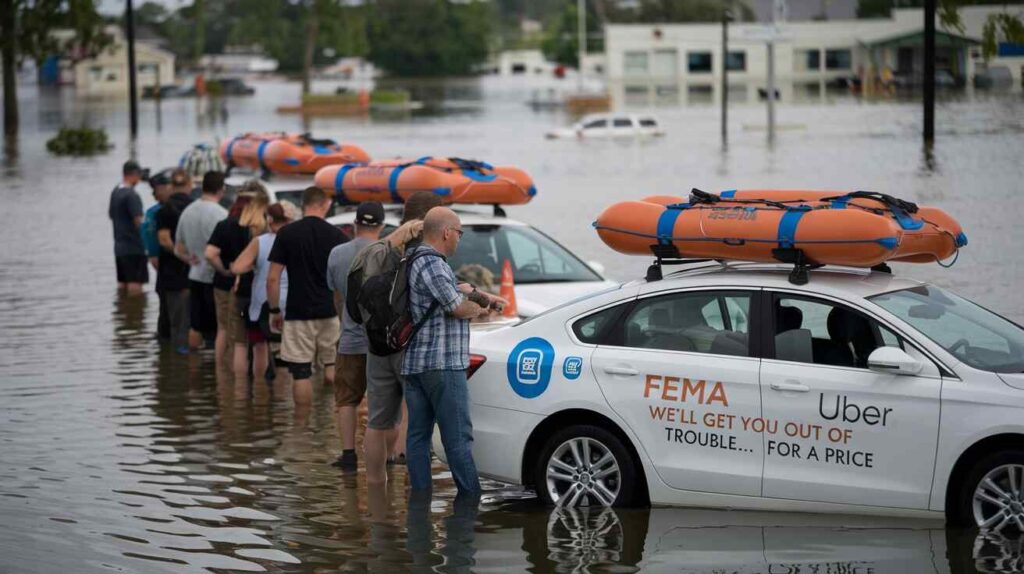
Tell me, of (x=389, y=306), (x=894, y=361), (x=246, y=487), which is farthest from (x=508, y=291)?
(x=894, y=361)

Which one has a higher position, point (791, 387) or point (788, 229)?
point (788, 229)

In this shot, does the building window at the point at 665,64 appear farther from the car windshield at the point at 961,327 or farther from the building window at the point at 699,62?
the car windshield at the point at 961,327

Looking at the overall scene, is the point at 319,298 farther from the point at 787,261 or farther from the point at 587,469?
the point at 787,261

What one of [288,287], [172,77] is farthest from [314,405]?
[172,77]

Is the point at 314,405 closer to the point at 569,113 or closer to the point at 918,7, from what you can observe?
the point at 569,113

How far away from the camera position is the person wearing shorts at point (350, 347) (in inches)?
408

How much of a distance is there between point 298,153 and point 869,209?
1148cm

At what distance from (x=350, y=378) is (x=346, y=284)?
0.72 metres

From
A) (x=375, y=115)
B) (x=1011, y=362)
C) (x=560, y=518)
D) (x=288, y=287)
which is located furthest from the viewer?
(x=375, y=115)

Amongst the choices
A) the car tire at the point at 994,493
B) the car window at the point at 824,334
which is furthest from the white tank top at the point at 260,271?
the car tire at the point at 994,493

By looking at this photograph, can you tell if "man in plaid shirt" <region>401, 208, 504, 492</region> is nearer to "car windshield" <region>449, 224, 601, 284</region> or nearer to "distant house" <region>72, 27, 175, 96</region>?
"car windshield" <region>449, 224, 601, 284</region>

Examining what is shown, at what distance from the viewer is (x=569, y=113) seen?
8594 centimetres

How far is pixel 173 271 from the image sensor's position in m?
16.3

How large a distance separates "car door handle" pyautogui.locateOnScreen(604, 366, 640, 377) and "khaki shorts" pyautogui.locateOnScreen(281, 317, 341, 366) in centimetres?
412
